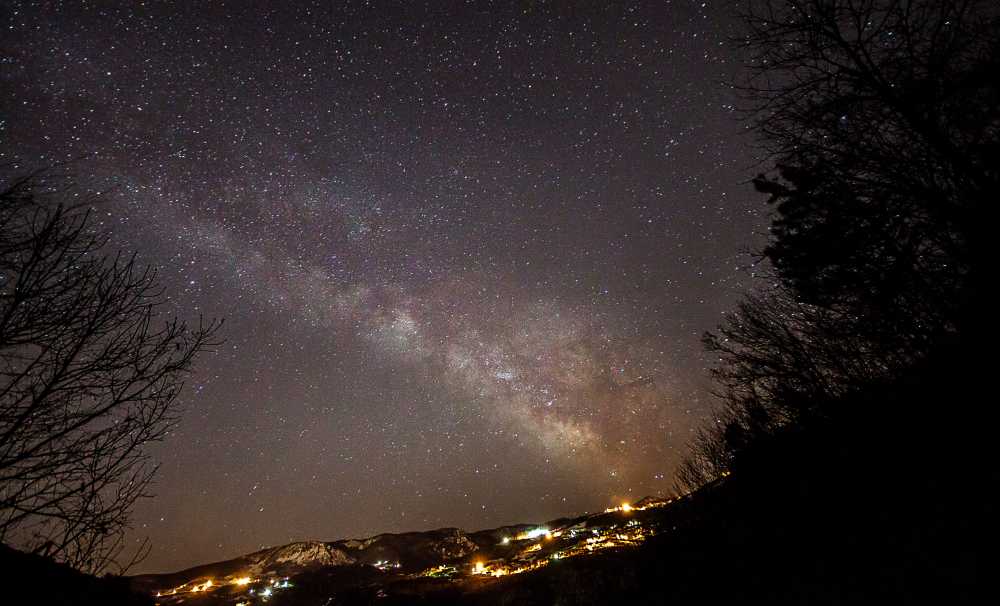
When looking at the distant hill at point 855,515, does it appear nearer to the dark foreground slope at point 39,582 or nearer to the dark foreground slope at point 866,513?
the dark foreground slope at point 866,513

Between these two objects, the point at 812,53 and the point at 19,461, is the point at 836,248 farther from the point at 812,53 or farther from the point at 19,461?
the point at 19,461

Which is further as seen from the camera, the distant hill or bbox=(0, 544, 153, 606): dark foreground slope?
bbox=(0, 544, 153, 606): dark foreground slope

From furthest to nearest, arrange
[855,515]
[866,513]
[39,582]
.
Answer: [39,582] < [855,515] < [866,513]

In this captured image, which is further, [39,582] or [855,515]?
Result: [39,582]

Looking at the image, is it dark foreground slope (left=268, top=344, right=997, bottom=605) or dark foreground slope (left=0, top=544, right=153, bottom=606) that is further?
dark foreground slope (left=0, top=544, right=153, bottom=606)

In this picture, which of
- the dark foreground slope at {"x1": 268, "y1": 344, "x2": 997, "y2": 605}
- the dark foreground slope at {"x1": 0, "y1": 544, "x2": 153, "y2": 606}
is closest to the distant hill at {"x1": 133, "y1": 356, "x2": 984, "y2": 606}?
the dark foreground slope at {"x1": 268, "y1": 344, "x2": 997, "y2": 605}

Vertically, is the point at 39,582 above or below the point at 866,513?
above

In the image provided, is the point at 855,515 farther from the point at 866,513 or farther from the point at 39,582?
the point at 39,582

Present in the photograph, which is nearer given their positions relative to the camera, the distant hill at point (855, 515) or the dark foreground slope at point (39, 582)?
the distant hill at point (855, 515)

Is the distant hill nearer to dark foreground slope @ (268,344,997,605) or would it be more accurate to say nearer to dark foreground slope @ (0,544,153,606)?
dark foreground slope @ (268,344,997,605)

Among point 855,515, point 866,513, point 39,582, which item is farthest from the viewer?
point 39,582

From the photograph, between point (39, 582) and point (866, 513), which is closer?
point (866, 513)

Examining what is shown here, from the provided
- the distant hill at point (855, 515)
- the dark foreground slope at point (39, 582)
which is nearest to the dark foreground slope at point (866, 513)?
the distant hill at point (855, 515)

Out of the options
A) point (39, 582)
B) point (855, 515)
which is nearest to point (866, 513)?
point (855, 515)
